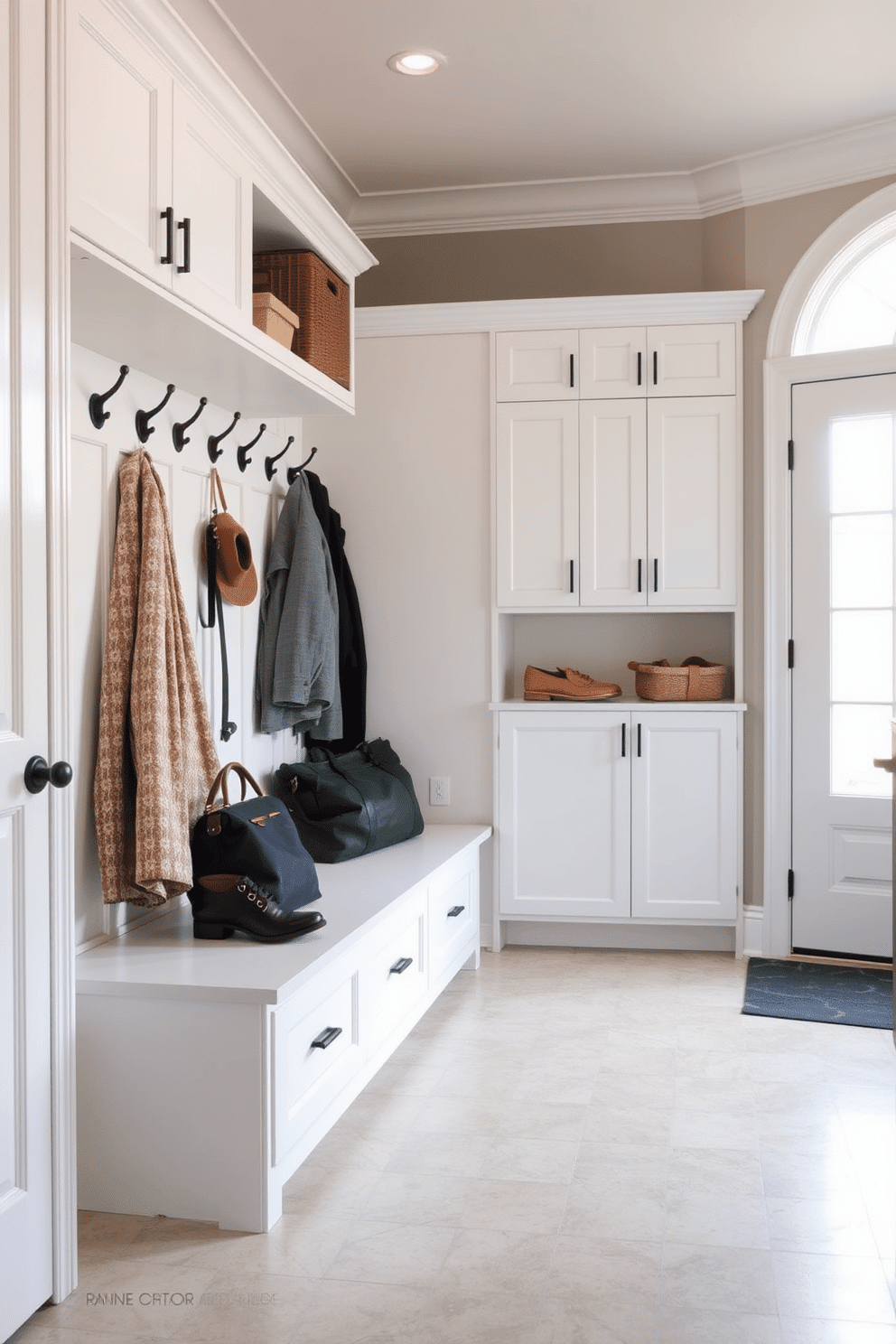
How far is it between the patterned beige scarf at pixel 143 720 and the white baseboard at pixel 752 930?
2199 mm

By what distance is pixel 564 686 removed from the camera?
420cm

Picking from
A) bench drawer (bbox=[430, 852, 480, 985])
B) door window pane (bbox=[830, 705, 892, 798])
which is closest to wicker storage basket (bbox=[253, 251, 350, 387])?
bench drawer (bbox=[430, 852, 480, 985])

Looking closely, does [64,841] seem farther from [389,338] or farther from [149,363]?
[389,338]

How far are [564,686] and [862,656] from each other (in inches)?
39.8

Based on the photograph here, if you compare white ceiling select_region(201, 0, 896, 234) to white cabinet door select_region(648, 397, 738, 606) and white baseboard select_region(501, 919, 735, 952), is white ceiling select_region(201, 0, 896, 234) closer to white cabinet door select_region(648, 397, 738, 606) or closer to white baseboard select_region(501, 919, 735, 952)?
white cabinet door select_region(648, 397, 738, 606)

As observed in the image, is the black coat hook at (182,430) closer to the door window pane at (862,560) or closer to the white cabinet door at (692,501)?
the white cabinet door at (692,501)

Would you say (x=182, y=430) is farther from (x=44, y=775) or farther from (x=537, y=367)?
(x=537, y=367)

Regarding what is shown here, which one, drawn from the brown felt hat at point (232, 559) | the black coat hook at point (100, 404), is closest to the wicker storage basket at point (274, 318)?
the black coat hook at point (100, 404)

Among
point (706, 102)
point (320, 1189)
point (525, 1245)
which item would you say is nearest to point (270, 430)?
point (706, 102)

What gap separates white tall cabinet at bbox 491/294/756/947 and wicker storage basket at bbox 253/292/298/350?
1.24 metres

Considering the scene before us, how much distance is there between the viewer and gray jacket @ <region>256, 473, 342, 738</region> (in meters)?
3.60

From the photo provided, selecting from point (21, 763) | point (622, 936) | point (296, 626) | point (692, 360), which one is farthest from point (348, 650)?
point (21, 763)

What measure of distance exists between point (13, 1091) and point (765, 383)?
327 centimetres

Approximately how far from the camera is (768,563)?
4.08 meters
